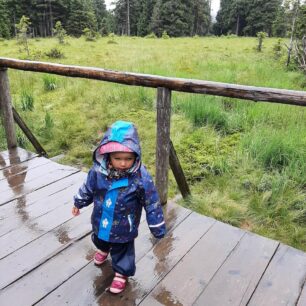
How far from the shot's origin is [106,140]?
1.87 meters

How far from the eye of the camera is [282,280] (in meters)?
2.22

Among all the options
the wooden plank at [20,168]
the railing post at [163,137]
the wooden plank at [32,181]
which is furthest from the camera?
the wooden plank at [20,168]

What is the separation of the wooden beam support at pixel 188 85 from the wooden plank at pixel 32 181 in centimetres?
108

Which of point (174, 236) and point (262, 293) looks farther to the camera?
point (174, 236)

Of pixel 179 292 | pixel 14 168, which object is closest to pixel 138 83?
pixel 179 292

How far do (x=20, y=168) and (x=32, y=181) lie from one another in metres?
0.41

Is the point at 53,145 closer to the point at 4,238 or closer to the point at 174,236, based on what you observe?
the point at 4,238

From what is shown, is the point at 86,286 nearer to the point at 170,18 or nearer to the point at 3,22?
the point at 3,22

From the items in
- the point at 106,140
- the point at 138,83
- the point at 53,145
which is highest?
the point at 138,83

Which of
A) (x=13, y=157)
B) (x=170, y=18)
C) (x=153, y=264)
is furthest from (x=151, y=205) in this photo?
(x=170, y=18)

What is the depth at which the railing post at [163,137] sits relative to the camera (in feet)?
8.62

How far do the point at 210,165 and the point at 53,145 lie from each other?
2433mm

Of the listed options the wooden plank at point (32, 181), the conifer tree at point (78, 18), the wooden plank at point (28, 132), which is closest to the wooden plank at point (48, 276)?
the wooden plank at point (32, 181)

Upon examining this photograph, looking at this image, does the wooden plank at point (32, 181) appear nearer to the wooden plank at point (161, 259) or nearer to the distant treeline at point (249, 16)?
the wooden plank at point (161, 259)
